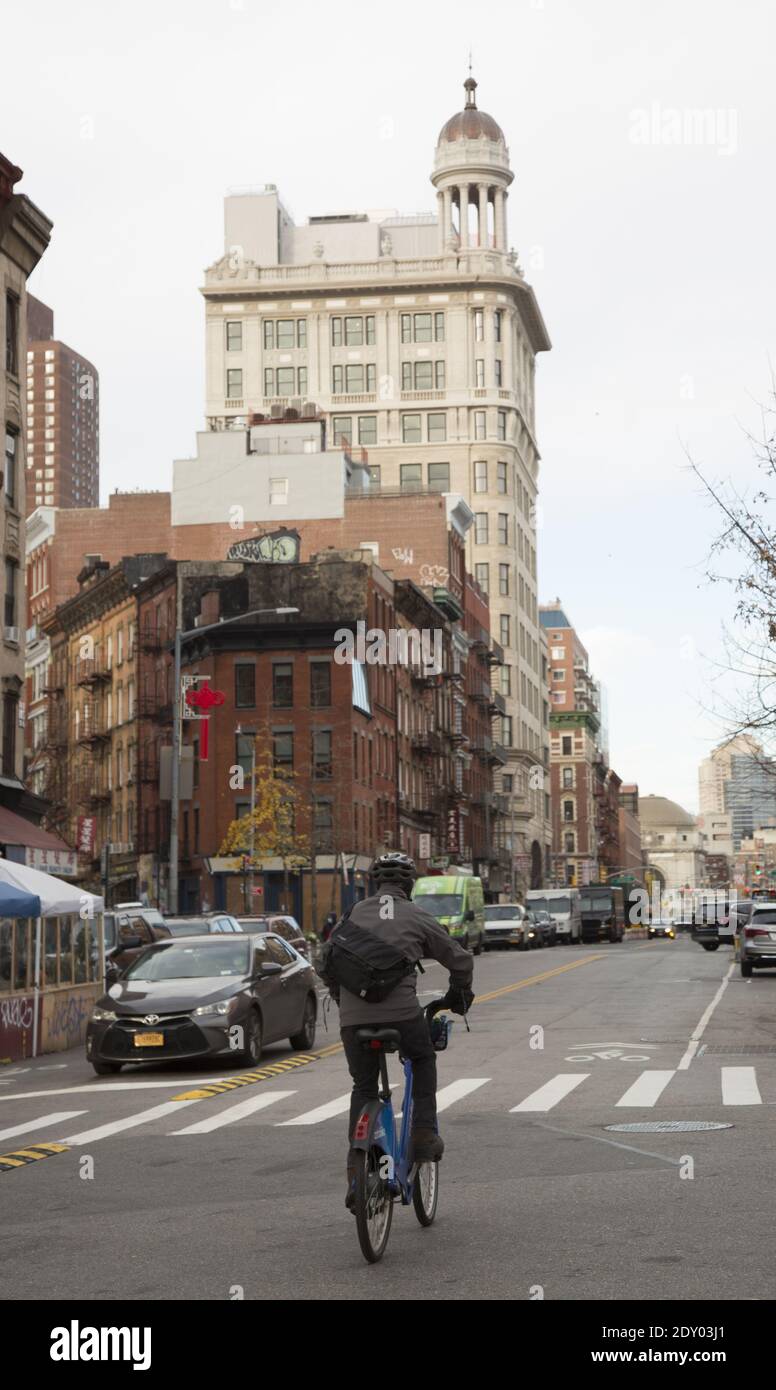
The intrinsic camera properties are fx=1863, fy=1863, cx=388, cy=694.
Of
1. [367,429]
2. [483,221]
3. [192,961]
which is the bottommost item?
[192,961]

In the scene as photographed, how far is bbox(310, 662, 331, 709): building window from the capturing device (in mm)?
70500

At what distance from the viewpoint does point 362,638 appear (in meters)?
71.9

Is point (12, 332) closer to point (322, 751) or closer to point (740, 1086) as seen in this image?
point (322, 751)

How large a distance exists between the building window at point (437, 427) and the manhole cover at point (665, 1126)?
115042 mm

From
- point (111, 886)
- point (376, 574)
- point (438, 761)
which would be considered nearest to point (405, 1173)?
point (376, 574)

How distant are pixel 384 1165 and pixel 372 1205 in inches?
10.1

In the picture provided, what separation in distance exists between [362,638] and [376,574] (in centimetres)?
598

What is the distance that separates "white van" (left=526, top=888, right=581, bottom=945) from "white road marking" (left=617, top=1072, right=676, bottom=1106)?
71.0 m

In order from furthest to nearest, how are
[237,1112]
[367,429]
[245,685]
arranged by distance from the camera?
[367,429] < [245,685] < [237,1112]

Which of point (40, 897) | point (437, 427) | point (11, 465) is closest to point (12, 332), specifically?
point (11, 465)

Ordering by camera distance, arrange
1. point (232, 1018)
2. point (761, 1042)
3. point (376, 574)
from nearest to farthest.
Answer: point (232, 1018)
point (761, 1042)
point (376, 574)

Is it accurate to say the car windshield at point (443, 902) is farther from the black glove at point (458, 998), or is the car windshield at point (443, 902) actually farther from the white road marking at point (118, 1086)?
the black glove at point (458, 998)

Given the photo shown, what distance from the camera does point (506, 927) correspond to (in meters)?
72.8
